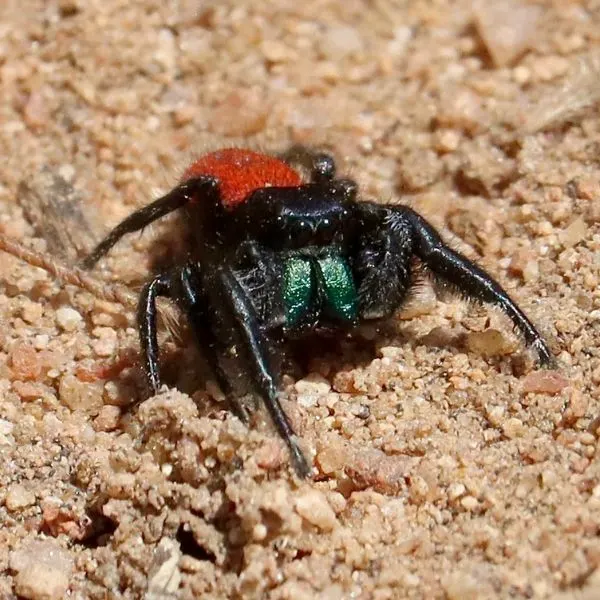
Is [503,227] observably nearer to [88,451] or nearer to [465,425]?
[465,425]

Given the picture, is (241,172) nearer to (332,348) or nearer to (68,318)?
(332,348)

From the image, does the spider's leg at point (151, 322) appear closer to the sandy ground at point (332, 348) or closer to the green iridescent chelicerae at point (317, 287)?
the sandy ground at point (332, 348)

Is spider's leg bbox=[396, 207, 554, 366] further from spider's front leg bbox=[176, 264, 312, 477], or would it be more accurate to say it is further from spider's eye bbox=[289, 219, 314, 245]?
spider's front leg bbox=[176, 264, 312, 477]

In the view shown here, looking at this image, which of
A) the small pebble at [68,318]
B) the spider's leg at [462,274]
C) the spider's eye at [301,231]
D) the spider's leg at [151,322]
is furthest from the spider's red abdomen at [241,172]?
the small pebble at [68,318]

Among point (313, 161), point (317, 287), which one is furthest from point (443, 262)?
point (313, 161)

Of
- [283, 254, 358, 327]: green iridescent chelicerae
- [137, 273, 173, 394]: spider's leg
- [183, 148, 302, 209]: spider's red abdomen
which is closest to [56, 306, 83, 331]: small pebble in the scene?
[137, 273, 173, 394]: spider's leg

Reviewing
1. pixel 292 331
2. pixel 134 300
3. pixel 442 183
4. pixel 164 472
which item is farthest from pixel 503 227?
pixel 164 472

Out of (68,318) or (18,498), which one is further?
(68,318)
